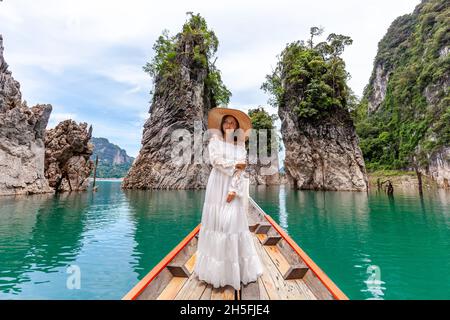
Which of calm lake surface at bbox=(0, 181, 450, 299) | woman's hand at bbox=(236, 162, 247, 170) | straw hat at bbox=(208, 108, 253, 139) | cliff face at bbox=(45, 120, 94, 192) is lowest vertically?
calm lake surface at bbox=(0, 181, 450, 299)

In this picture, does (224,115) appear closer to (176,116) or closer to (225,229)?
(225,229)

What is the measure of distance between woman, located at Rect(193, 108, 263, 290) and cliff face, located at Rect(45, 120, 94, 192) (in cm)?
3532

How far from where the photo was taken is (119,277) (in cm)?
566

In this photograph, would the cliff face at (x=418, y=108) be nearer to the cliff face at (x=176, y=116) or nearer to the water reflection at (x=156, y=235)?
the cliff face at (x=176, y=116)

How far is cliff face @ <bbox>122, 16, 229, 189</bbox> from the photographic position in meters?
39.4

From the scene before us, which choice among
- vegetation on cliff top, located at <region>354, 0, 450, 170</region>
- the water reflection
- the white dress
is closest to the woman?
the white dress

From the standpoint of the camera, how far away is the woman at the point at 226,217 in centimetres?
304

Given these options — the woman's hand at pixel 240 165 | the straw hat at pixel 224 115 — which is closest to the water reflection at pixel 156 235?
the woman's hand at pixel 240 165

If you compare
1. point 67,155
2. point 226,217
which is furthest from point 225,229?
point 67,155

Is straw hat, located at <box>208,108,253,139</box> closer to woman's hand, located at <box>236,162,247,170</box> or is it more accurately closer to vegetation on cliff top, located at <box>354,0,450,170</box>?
woman's hand, located at <box>236,162,247,170</box>

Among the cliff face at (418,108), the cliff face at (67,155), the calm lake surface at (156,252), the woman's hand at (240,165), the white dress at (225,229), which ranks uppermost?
the cliff face at (418,108)

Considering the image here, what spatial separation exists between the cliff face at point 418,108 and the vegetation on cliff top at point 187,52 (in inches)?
1117

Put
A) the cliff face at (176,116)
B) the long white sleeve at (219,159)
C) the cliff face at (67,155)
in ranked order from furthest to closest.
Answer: the cliff face at (176,116) → the cliff face at (67,155) → the long white sleeve at (219,159)
